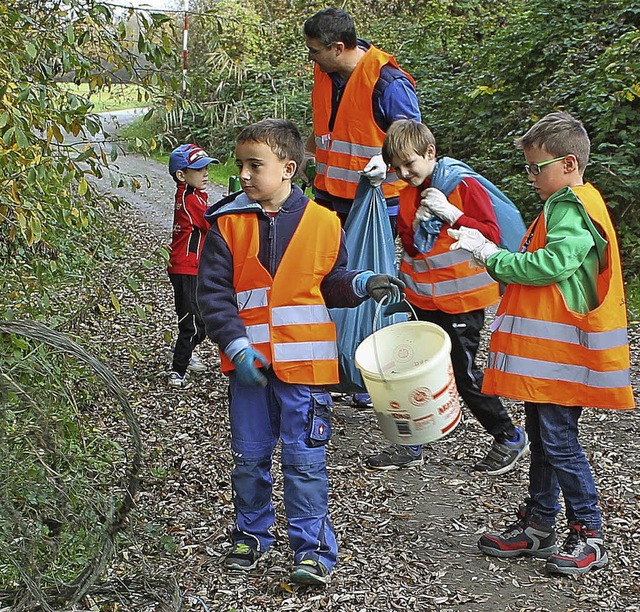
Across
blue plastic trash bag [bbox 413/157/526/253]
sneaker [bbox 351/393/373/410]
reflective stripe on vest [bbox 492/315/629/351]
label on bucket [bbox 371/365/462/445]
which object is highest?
blue plastic trash bag [bbox 413/157/526/253]

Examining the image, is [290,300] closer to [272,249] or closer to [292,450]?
[272,249]

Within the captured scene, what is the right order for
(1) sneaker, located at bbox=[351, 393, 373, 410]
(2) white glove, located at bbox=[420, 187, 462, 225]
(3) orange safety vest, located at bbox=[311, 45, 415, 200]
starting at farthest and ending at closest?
1. (1) sneaker, located at bbox=[351, 393, 373, 410]
2. (3) orange safety vest, located at bbox=[311, 45, 415, 200]
3. (2) white glove, located at bbox=[420, 187, 462, 225]

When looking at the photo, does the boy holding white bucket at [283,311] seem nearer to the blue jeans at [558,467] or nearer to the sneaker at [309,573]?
the sneaker at [309,573]

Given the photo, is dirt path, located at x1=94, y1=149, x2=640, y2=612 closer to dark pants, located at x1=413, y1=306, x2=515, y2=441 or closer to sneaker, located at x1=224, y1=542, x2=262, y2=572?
sneaker, located at x1=224, y1=542, x2=262, y2=572

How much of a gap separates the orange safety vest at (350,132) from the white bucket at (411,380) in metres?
1.77

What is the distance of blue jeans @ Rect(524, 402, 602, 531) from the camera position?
3619 mm

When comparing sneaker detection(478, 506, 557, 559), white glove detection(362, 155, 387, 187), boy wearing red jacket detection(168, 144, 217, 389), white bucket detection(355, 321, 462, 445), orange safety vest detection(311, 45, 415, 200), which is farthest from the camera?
boy wearing red jacket detection(168, 144, 217, 389)

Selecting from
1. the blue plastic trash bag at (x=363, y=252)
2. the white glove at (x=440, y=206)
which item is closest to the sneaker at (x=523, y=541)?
the blue plastic trash bag at (x=363, y=252)

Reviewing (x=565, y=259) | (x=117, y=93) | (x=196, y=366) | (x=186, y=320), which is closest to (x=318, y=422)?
(x=565, y=259)

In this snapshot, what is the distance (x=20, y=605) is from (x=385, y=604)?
1.37 m

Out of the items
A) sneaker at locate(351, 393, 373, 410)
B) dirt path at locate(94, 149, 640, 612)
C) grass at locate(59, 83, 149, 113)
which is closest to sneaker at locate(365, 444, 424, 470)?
dirt path at locate(94, 149, 640, 612)

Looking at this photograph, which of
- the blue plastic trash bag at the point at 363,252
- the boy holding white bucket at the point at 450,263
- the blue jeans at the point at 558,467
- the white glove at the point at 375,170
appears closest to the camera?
the blue jeans at the point at 558,467

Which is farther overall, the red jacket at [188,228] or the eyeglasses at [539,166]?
the red jacket at [188,228]

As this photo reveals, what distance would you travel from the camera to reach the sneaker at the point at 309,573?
3518mm
